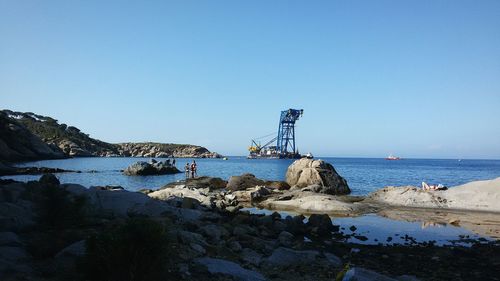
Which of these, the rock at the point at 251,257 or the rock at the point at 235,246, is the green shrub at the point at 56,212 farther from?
the rock at the point at 251,257

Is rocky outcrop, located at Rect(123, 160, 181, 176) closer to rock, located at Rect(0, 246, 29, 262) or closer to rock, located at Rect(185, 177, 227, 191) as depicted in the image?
rock, located at Rect(185, 177, 227, 191)

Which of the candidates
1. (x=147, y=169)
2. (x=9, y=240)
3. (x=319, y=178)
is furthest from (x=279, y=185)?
(x=147, y=169)

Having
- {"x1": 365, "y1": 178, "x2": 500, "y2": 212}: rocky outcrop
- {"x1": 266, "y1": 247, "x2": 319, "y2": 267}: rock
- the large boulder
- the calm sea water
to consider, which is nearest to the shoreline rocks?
{"x1": 266, "y1": 247, "x2": 319, "y2": 267}: rock

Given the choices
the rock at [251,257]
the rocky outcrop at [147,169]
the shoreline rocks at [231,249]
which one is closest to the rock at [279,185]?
the shoreline rocks at [231,249]

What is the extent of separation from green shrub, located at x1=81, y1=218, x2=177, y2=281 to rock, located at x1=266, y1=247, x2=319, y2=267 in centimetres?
518

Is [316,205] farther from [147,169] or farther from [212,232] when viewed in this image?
[147,169]

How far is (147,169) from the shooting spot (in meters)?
69.2

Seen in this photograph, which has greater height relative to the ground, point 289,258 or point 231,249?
point 231,249

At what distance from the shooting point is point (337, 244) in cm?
1644

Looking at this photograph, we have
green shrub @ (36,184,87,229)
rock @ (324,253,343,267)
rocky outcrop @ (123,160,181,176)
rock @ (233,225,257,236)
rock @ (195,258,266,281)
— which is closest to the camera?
rock @ (195,258,266,281)

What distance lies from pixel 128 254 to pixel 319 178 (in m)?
31.6

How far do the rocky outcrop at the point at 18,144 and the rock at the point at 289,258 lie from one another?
284 feet

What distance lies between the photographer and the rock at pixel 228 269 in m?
9.51

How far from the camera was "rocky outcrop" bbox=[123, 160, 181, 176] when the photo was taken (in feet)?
223
